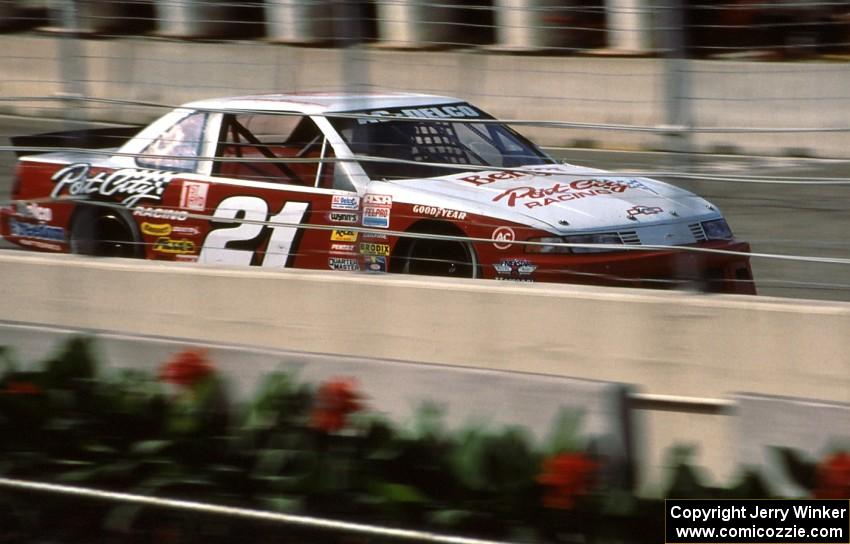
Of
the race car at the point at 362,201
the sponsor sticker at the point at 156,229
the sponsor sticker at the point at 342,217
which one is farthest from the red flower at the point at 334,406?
the sponsor sticker at the point at 156,229

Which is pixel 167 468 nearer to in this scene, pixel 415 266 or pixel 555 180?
pixel 415 266

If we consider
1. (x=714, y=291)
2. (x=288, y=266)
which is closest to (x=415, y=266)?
(x=288, y=266)

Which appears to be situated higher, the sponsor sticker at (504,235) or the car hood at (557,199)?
the car hood at (557,199)

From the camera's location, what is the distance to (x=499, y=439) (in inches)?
169

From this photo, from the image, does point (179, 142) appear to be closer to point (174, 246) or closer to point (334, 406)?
point (174, 246)

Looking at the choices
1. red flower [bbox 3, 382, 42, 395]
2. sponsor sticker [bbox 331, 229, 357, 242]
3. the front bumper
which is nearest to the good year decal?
sponsor sticker [bbox 331, 229, 357, 242]

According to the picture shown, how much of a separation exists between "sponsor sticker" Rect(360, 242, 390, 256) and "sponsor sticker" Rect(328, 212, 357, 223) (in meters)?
0.25

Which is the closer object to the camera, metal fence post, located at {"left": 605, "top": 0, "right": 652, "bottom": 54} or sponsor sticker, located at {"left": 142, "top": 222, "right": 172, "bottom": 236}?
metal fence post, located at {"left": 605, "top": 0, "right": 652, "bottom": 54}

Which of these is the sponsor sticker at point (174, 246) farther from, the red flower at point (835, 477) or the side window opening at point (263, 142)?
the red flower at point (835, 477)

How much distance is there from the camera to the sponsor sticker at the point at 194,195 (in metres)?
6.93

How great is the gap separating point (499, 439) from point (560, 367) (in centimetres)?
118

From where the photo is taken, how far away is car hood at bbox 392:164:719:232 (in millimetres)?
6039

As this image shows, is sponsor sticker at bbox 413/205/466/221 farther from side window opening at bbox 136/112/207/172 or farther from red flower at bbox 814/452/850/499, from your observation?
red flower at bbox 814/452/850/499

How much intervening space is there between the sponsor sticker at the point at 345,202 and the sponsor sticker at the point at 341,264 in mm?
280
